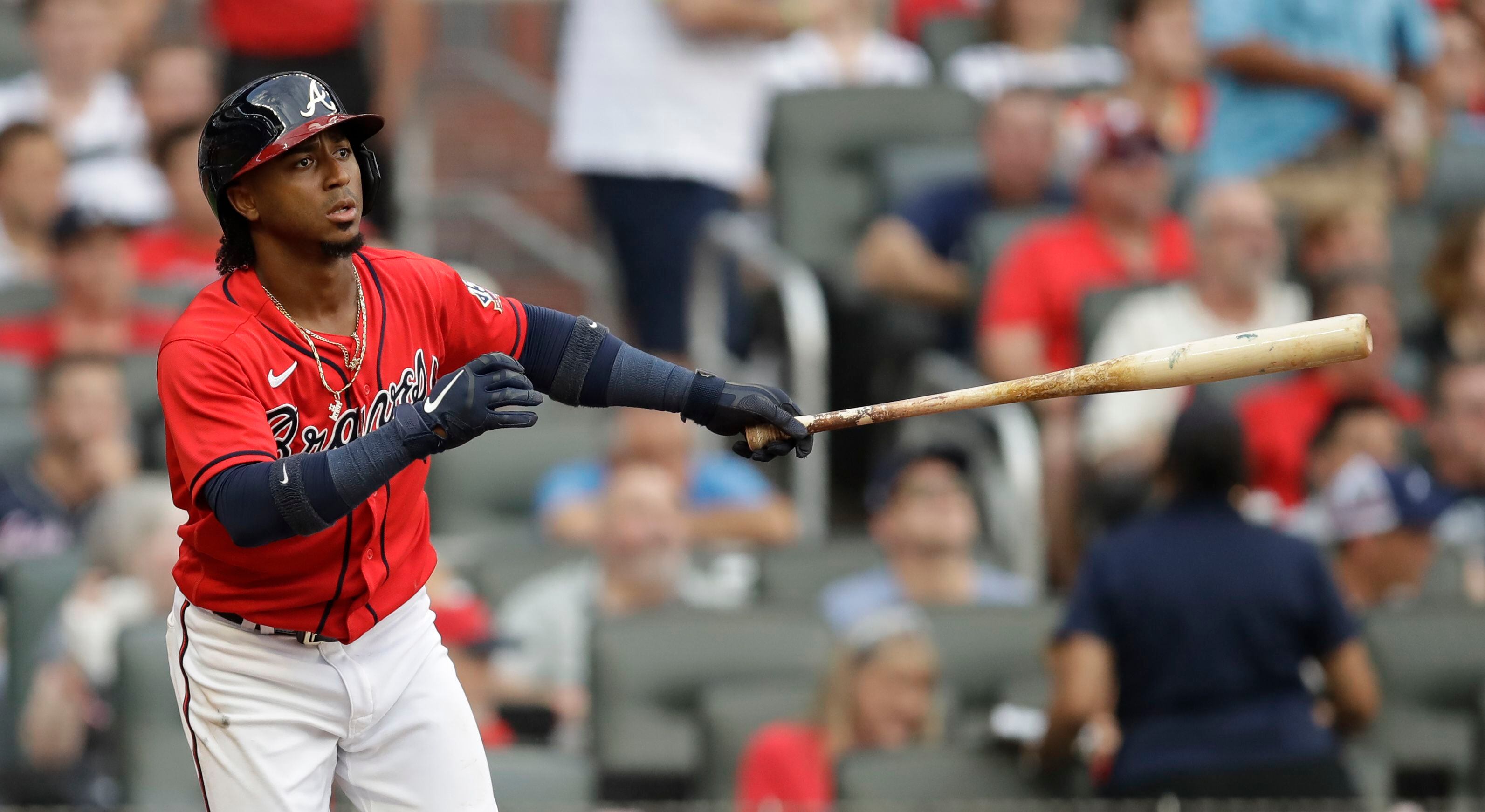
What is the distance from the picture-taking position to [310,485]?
2521 mm

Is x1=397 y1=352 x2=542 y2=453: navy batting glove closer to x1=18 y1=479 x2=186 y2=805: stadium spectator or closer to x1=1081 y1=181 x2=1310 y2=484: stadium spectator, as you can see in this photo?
x1=18 y1=479 x2=186 y2=805: stadium spectator

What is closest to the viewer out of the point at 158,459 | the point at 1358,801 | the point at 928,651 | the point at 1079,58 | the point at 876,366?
the point at 1358,801

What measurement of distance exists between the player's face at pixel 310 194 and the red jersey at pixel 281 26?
4758mm

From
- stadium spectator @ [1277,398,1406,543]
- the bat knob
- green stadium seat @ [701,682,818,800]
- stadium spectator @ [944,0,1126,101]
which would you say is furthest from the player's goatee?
stadium spectator @ [944,0,1126,101]

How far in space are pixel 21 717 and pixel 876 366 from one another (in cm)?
297

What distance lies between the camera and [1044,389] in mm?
2871

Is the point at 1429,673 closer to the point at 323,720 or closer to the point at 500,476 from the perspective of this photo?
the point at 500,476

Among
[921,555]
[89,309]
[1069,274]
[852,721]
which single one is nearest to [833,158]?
[1069,274]

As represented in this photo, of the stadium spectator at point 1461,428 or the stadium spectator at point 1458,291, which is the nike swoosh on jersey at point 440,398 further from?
the stadium spectator at point 1458,291

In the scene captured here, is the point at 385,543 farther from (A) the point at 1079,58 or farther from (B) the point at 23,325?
(A) the point at 1079,58

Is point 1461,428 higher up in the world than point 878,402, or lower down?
higher up

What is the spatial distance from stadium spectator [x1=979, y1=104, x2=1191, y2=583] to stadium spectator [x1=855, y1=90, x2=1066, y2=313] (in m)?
0.25

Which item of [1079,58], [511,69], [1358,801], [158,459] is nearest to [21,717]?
[158,459]

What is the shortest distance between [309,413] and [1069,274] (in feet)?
13.4
